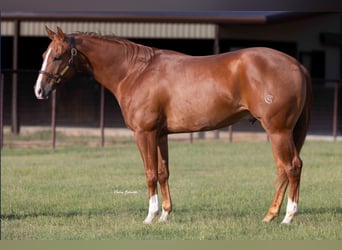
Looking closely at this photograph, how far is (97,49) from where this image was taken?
30.0 ft

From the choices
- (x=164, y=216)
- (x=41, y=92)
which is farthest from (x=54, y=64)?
(x=164, y=216)

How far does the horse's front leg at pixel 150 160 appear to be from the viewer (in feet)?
29.2

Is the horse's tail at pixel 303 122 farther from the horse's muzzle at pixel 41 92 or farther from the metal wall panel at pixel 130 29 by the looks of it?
the metal wall panel at pixel 130 29

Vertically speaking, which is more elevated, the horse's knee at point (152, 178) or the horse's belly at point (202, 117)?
the horse's belly at point (202, 117)

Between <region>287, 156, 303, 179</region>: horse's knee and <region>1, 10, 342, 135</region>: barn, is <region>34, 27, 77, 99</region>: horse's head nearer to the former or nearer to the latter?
<region>287, 156, 303, 179</region>: horse's knee

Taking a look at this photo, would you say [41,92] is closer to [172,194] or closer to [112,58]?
[112,58]

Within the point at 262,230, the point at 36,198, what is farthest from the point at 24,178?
the point at 262,230

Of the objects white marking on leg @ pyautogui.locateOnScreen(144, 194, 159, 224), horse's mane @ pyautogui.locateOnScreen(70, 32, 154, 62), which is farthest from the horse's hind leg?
horse's mane @ pyautogui.locateOnScreen(70, 32, 154, 62)

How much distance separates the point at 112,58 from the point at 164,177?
1305 millimetres

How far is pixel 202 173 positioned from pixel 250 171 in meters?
0.78

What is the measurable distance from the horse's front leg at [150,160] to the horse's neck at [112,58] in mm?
652

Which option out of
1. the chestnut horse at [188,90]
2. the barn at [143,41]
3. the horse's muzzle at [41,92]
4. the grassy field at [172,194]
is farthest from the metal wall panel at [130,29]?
the horse's muzzle at [41,92]

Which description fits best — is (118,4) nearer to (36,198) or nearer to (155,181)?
(155,181)

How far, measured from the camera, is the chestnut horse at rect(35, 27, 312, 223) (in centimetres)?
860
